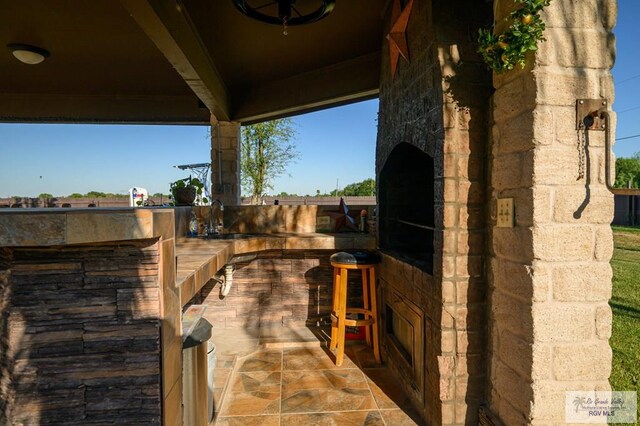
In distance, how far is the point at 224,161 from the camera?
482 cm

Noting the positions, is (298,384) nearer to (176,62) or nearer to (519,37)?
(519,37)

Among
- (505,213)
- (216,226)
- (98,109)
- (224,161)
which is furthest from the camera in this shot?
(98,109)

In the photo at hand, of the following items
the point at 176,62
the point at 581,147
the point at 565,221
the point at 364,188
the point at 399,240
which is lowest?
the point at 399,240

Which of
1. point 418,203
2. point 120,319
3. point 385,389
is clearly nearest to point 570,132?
point 418,203

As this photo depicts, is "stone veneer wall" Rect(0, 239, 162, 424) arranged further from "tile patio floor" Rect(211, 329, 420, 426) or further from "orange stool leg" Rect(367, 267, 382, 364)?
"orange stool leg" Rect(367, 267, 382, 364)

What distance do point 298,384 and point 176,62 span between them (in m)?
3.03

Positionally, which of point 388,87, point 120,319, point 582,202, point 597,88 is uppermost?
point 388,87

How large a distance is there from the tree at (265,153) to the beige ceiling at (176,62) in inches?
187

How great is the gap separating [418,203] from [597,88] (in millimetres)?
1754

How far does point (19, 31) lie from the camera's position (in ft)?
9.78

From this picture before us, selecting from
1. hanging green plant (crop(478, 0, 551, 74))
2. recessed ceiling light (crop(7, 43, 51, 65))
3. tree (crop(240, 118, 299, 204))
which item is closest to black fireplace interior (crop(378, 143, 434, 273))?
hanging green plant (crop(478, 0, 551, 74))

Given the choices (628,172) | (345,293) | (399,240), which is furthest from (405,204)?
(628,172)

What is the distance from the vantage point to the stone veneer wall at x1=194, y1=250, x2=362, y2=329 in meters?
3.54

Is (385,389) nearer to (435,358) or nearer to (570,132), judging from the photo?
(435,358)
